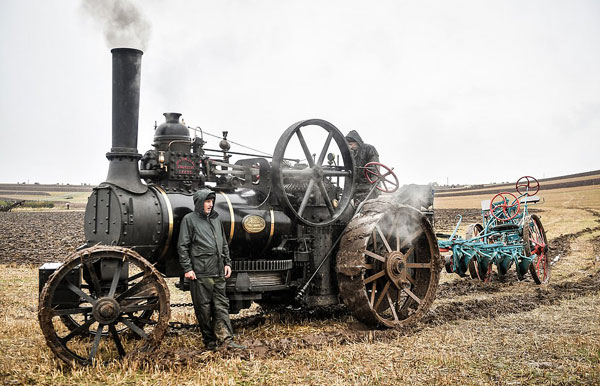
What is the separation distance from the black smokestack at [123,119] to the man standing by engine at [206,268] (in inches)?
27.5

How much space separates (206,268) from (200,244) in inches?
10.5

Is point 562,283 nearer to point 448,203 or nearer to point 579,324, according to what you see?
point 579,324

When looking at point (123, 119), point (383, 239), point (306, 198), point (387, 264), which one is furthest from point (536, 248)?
point (123, 119)

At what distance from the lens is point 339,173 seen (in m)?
7.28

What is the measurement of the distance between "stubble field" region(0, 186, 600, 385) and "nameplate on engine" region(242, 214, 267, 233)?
4.18 feet

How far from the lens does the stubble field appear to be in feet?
15.1

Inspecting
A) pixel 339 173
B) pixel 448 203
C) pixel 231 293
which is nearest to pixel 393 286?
pixel 339 173

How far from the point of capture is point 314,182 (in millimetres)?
6996

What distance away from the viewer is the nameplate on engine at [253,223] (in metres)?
6.37

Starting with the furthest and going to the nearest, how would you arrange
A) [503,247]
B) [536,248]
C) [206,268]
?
1. [536,248]
2. [503,247]
3. [206,268]

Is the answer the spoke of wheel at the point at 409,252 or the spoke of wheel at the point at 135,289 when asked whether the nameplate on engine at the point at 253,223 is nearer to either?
the spoke of wheel at the point at 135,289

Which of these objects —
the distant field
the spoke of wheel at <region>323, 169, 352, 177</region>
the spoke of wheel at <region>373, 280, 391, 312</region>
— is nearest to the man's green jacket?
the spoke of wheel at <region>323, 169, 352, 177</region>

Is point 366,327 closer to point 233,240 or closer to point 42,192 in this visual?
point 233,240

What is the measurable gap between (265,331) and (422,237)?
8.81 feet
